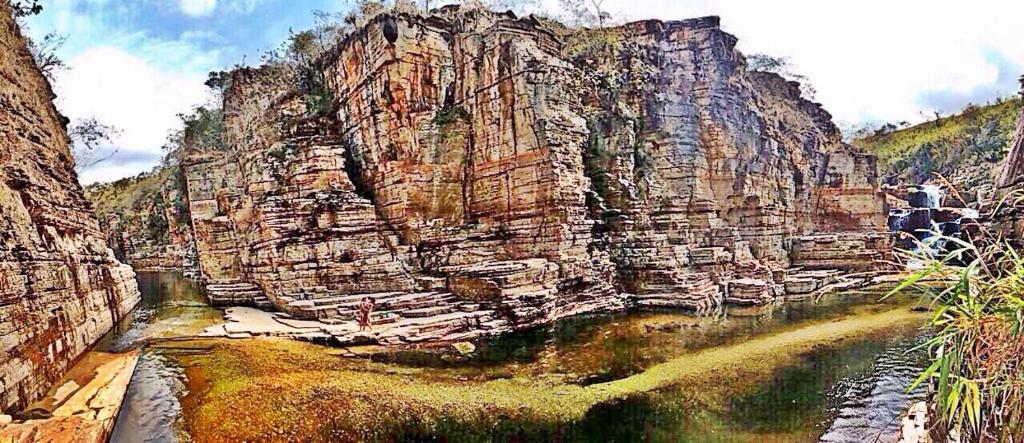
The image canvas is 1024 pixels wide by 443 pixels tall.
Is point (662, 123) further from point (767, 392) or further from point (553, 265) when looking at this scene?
point (767, 392)

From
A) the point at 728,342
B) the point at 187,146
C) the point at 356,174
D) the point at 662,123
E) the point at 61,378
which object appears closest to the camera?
the point at 61,378

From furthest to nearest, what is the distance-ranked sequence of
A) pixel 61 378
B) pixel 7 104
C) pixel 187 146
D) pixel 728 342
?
pixel 187 146, pixel 728 342, pixel 7 104, pixel 61 378

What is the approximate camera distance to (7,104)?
11.8 m

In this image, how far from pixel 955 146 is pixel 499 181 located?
42.3 metres

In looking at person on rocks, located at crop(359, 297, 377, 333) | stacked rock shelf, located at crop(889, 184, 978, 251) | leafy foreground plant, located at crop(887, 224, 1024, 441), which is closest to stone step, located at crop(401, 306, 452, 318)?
person on rocks, located at crop(359, 297, 377, 333)

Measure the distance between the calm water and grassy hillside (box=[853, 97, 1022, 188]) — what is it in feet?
93.5

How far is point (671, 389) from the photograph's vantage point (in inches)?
403

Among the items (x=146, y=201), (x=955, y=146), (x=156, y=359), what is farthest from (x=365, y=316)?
(x=955, y=146)

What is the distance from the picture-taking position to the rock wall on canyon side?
59.3 feet

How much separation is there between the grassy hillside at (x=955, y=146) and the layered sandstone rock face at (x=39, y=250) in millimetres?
42256

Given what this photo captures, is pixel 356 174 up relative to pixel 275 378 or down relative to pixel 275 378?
up

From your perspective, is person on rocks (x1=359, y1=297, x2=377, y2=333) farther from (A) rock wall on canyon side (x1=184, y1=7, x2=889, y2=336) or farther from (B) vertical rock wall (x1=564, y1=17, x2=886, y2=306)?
(B) vertical rock wall (x1=564, y1=17, x2=886, y2=306)

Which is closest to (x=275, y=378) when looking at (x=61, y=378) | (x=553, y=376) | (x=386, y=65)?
(x=61, y=378)

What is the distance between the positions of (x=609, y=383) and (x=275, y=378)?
672 centimetres
